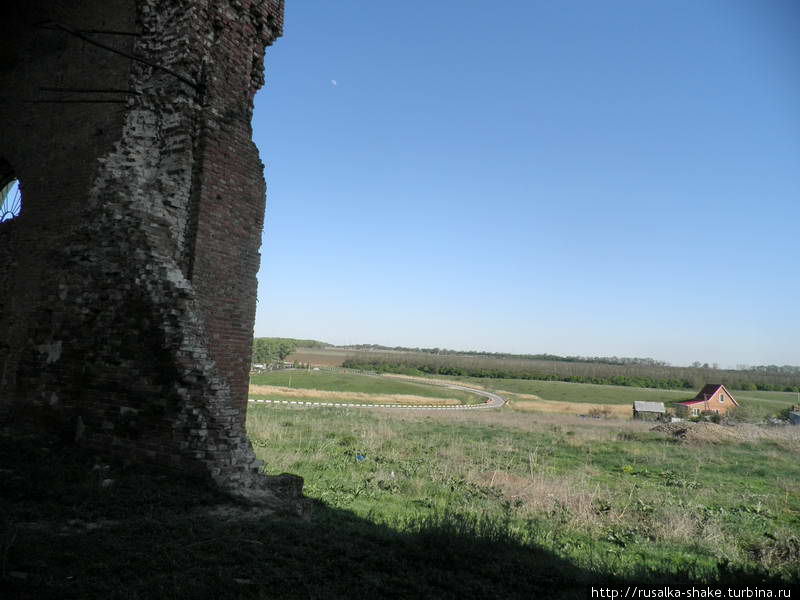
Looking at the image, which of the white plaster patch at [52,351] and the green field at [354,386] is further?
the green field at [354,386]

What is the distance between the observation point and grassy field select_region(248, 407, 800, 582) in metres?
6.43

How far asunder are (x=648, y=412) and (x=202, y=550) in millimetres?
45202

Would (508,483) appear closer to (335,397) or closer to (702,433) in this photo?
(702,433)

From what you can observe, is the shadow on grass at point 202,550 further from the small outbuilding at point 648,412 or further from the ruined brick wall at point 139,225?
the small outbuilding at point 648,412

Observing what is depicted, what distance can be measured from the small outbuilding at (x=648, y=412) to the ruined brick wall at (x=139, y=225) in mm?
40838

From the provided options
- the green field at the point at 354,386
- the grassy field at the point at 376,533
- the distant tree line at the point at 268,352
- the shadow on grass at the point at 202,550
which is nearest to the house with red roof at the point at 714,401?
the green field at the point at 354,386

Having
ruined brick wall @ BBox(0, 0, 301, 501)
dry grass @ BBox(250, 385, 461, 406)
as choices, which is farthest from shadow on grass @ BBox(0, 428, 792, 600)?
dry grass @ BBox(250, 385, 461, 406)

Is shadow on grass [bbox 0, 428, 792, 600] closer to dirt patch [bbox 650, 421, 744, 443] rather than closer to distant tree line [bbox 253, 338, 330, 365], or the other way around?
dirt patch [bbox 650, 421, 744, 443]

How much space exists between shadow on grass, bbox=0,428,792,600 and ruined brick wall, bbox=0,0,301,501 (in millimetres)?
640

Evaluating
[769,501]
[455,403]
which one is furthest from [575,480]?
[455,403]

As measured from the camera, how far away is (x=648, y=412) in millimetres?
42531

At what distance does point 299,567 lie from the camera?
392 cm

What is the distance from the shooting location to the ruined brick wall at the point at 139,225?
581 cm

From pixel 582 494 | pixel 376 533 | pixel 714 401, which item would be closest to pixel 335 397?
pixel 714 401
